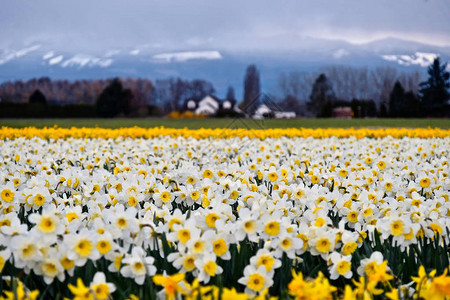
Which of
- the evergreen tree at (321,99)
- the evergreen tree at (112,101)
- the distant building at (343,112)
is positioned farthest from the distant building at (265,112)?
the distant building at (343,112)

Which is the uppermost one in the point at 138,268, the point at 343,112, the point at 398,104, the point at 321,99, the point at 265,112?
the point at 321,99

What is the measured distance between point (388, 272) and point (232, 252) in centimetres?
79

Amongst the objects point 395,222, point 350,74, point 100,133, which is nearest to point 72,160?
point 395,222

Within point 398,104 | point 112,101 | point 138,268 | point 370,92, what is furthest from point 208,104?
point 138,268

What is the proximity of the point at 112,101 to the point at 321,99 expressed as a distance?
34377mm

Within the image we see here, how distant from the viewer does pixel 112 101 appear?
60594 mm

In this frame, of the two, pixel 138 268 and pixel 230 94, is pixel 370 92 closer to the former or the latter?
pixel 230 94

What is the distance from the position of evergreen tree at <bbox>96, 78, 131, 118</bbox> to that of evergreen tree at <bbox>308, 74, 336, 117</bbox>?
2871cm

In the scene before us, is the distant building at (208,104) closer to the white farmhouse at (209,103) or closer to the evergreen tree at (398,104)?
the white farmhouse at (209,103)

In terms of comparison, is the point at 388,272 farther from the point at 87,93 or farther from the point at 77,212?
the point at 87,93

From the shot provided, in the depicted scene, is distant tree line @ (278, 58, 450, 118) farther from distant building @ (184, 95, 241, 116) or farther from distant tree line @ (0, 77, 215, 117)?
distant tree line @ (0, 77, 215, 117)

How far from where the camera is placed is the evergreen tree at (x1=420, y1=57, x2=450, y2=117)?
212 ft

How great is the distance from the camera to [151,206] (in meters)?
3.02

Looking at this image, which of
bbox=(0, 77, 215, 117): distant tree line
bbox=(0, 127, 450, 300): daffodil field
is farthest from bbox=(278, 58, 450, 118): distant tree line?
bbox=(0, 127, 450, 300): daffodil field
